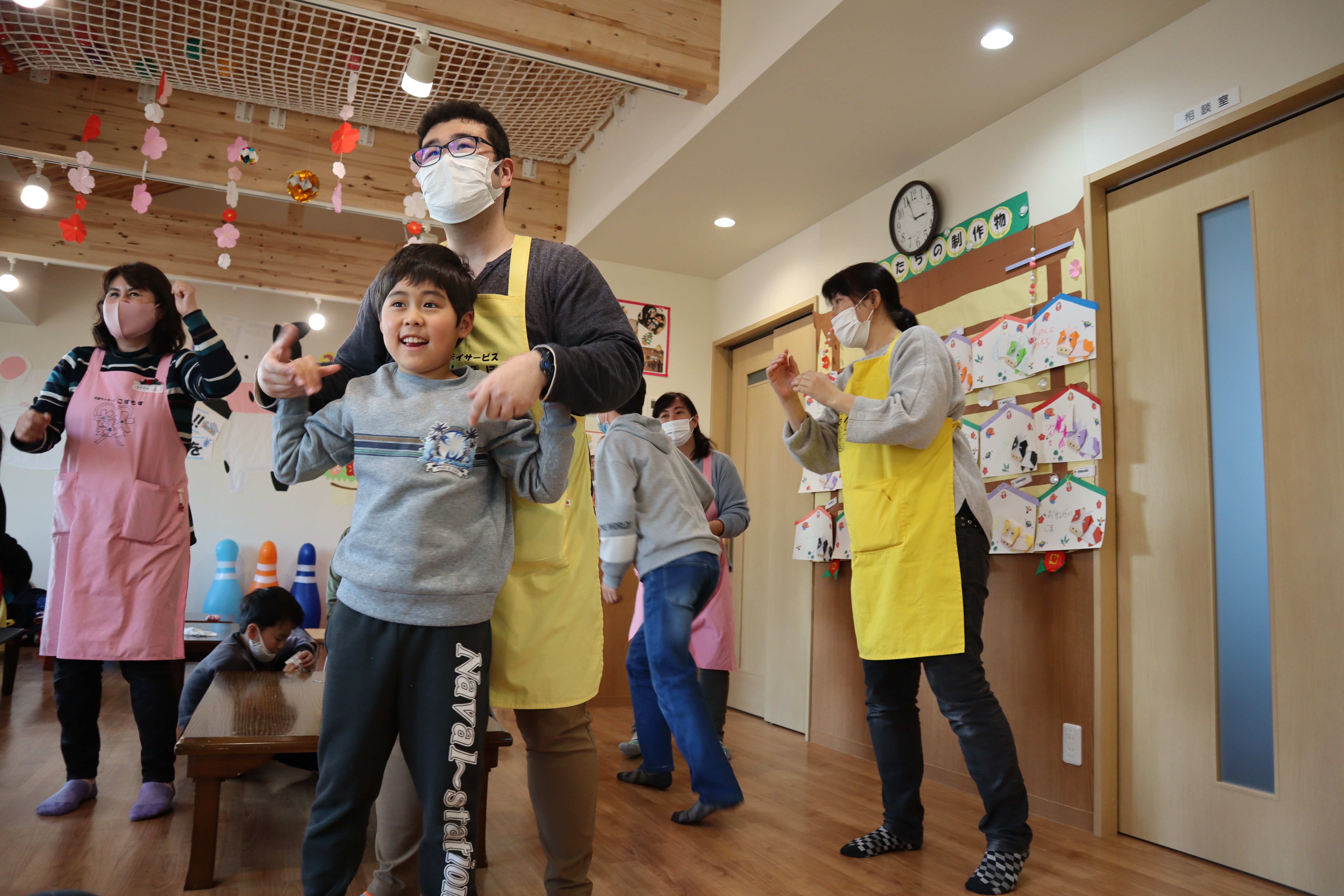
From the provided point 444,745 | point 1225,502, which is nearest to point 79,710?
point 444,745

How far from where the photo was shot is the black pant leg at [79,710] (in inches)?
83.7

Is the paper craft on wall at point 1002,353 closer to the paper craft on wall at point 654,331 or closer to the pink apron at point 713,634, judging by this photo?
the pink apron at point 713,634

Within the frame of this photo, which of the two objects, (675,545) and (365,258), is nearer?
(675,545)

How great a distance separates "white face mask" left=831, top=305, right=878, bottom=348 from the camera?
2.37 metres

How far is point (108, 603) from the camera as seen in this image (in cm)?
211

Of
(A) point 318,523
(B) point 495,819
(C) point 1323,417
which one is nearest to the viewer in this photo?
(C) point 1323,417

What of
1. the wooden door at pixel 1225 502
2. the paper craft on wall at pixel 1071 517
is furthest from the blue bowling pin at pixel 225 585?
the wooden door at pixel 1225 502

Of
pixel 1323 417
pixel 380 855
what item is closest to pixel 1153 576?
pixel 1323 417

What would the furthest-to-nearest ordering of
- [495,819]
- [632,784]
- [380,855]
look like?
[632,784]
[495,819]
[380,855]

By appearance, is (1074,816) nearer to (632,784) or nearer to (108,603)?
(632,784)

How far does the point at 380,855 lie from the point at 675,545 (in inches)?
49.7

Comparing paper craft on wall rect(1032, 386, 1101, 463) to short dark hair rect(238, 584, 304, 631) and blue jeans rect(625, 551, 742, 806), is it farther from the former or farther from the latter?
short dark hair rect(238, 584, 304, 631)

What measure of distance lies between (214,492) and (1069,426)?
220 inches

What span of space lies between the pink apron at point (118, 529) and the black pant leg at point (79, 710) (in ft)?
0.16
